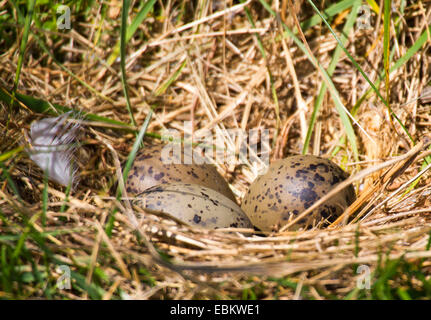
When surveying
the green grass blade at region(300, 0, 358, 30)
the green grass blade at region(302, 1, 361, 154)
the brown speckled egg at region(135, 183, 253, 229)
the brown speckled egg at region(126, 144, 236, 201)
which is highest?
the green grass blade at region(300, 0, 358, 30)

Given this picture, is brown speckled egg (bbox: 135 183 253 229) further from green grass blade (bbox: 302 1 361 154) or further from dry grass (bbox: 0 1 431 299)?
green grass blade (bbox: 302 1 361 154)

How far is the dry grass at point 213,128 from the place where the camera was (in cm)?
157

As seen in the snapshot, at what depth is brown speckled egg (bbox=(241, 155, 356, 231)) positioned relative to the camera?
2162mm

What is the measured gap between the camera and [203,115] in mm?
3111

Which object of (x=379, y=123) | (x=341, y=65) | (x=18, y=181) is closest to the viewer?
(x=18, y=181)

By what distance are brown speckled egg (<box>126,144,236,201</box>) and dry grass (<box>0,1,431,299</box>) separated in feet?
0.55

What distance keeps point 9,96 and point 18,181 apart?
1.62 feet

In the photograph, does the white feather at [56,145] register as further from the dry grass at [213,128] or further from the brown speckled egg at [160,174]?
the brown speckled egg at [160,174]

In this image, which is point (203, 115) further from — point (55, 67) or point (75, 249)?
point (75, 249)

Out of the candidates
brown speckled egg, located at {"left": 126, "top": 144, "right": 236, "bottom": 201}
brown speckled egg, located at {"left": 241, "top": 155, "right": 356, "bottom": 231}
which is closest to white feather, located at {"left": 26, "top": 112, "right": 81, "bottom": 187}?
brown speckled egg, located at {"left": 126, "top": 144, "right": 236, "bottom": 201}

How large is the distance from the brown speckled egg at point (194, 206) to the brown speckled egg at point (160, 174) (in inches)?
8.1

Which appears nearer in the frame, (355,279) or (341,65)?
(355,279)

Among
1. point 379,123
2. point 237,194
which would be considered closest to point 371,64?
point 379,123

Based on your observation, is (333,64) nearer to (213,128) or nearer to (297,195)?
(213,128)
